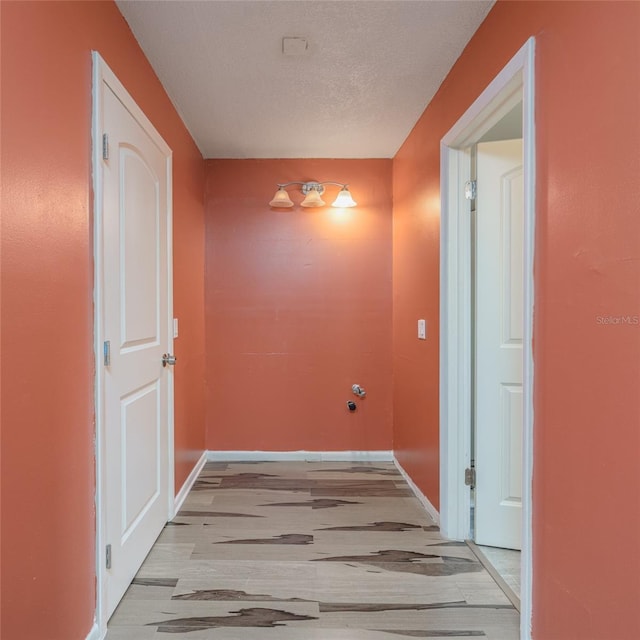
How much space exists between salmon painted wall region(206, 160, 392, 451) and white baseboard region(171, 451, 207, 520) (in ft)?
0.54

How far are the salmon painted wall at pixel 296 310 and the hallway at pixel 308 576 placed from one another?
2.15 ft

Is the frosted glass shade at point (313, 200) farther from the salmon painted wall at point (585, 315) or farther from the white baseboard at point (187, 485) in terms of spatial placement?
the white baseboard at point (187, 485)

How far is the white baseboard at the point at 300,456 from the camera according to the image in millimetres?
3250

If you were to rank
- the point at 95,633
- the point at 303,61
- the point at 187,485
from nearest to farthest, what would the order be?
the point at 95,633
the point at 303,61
the point at 187,485

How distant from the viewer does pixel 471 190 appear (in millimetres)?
2064

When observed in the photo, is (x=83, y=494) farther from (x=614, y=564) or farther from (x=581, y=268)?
(x=581, y=268)

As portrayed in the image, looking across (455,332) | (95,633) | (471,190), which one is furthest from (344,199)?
(95,633)

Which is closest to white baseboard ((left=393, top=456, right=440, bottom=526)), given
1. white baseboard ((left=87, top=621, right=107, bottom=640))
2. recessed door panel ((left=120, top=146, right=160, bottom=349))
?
white baseboard ((left=87, top=621, right=107, bottom=640))

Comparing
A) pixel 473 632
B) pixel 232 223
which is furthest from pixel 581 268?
pixel 232 223

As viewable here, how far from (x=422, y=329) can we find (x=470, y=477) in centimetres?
87

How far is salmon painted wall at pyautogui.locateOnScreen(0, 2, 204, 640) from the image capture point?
1.00 meters

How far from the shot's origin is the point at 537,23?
51.2 inches

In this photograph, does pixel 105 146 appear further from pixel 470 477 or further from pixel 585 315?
pixel 470 477

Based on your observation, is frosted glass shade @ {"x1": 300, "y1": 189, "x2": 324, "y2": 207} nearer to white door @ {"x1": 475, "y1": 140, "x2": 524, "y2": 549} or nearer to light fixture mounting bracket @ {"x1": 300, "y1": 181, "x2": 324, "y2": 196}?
light fixture mounting bracket @ {"x1": 300, "y1": 181, "x2": 324, "y2": 196}
